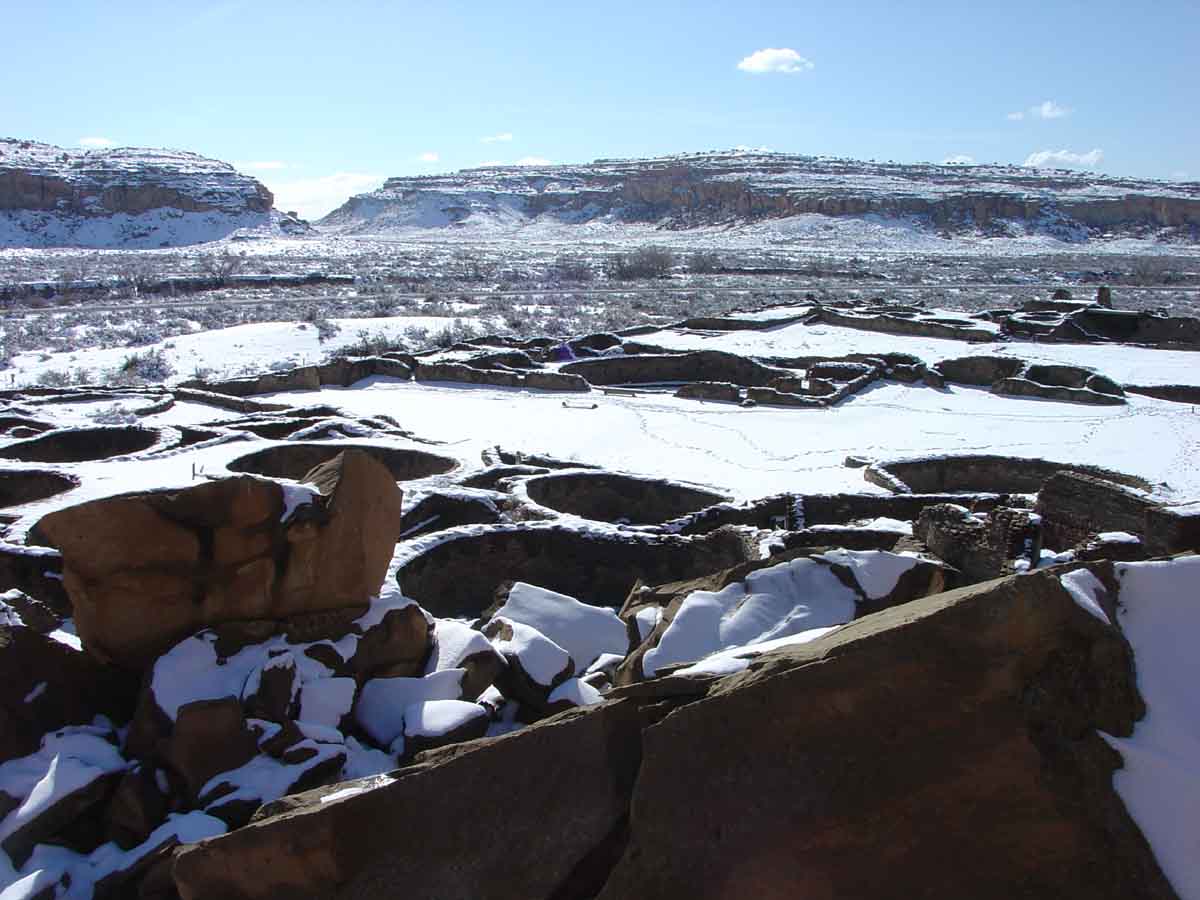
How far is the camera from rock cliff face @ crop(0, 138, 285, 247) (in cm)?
7544

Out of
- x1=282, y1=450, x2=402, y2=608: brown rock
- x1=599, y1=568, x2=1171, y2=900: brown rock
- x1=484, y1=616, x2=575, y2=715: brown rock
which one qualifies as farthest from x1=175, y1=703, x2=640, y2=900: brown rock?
x1=282, y1=450, x2=402, y2=608: brown rock

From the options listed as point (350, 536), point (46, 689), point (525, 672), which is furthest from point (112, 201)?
point (525, 672)

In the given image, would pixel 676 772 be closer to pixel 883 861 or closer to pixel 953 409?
pixel 883 861

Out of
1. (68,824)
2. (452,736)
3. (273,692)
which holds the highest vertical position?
(273,692)

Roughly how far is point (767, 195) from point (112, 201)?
2283 inches

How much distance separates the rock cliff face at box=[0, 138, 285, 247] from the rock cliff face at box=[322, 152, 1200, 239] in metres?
21.3

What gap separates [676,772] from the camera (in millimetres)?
2883

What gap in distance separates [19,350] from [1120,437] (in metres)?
27.8

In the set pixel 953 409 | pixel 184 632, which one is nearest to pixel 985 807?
pixel 184 632

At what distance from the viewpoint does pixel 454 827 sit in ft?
10.3

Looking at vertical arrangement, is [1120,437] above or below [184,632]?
below

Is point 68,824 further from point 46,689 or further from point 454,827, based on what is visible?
point 454,827

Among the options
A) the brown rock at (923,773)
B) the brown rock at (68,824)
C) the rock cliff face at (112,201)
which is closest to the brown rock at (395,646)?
the brown rock at (68,824)

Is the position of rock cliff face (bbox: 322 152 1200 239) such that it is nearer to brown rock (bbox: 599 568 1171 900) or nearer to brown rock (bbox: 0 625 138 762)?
brown rock (bbox: 0 625 138 762)
